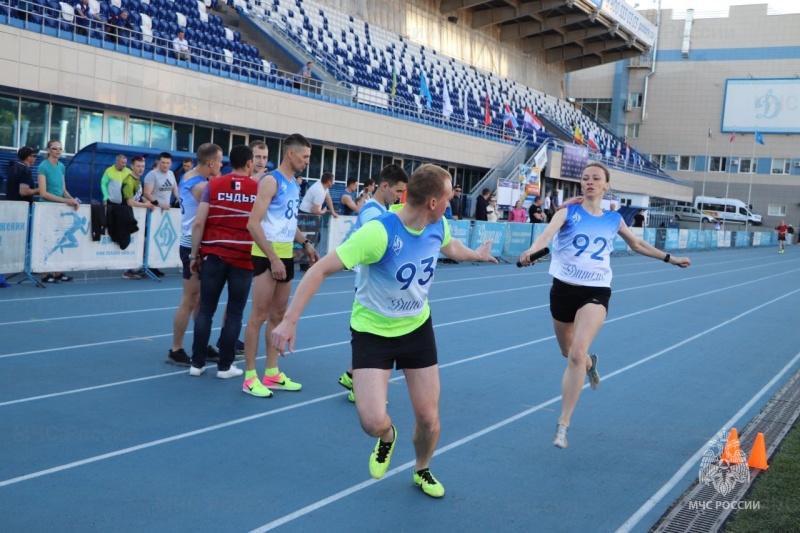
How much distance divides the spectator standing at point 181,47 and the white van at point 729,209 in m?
46.7

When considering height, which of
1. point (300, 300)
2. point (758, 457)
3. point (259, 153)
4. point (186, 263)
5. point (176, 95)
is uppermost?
point (176, 95)

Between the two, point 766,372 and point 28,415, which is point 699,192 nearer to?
point 766,372

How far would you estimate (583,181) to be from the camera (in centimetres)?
639

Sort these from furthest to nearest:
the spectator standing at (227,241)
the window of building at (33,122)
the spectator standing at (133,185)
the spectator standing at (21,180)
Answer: the window of building at (33,122) → the spectator standing at (133,185) → the spectator standing at (21,180) → the spectator standing at (227,241)

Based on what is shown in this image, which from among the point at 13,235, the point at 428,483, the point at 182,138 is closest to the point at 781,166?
the point at 182,138

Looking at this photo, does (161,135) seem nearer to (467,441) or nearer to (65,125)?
(65,125)

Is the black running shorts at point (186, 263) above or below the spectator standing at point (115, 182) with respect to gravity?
below

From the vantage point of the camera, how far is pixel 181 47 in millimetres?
22281

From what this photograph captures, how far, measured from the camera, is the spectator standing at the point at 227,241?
23.1ft

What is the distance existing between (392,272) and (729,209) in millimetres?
62449

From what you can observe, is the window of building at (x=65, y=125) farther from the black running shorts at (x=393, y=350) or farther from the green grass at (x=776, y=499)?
the green grass at (x=776, y=499)

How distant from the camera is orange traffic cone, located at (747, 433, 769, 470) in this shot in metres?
5.56

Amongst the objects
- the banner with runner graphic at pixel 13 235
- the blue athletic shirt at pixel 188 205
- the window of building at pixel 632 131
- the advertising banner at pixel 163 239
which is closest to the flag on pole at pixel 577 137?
the window of building at pixel 632 131

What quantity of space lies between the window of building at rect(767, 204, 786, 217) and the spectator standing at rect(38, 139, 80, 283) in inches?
2468
